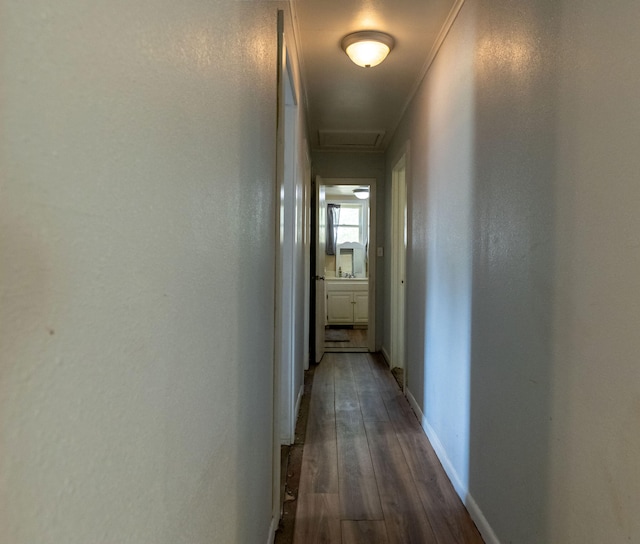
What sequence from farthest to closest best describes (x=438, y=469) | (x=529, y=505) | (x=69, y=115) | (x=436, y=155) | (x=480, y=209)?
(x=436, y=155), (x=438, y=469), (x=480, y=209), (x=529, y=505), (x=69, y=115)

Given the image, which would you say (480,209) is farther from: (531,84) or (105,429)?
(105,429)

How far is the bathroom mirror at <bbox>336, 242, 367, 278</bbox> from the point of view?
23.6 feet

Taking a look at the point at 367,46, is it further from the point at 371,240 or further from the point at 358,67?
the point at 371,240

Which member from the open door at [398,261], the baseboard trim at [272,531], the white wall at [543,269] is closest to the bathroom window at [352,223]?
the open door at [398,261]

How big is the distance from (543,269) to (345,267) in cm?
598

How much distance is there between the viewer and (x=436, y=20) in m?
2.20

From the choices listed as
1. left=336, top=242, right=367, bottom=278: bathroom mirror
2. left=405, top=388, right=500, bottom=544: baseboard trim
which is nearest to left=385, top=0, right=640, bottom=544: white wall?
left=405, top=388, right=500, bottom=544: baseboard trim

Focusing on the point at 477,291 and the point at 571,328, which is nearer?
the point at 571,328

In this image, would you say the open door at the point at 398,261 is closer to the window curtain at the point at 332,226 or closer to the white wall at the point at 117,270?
the window curtain at the point at 332,226

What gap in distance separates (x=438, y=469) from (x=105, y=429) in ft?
7.06

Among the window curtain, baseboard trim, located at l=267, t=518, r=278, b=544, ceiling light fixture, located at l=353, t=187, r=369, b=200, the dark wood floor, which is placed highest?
ceiling light fixture, located at l=353, t=187, r=369, b=200

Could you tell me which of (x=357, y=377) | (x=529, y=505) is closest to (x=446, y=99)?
(x=529, y=505)

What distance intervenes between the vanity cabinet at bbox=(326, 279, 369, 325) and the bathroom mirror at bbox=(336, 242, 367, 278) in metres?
0.70

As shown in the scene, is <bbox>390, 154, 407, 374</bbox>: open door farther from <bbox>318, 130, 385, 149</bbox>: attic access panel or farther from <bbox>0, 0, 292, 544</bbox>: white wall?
<bbox>0, 0, 292, 544</bbox>: white wall
